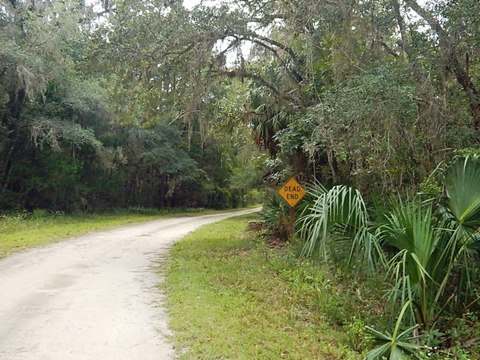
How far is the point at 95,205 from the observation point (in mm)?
26344

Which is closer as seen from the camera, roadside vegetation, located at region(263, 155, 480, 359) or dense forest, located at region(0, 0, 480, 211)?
roadside vegetation, located at region(263, 155, 480, 359)

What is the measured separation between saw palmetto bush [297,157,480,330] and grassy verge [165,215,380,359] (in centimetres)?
101

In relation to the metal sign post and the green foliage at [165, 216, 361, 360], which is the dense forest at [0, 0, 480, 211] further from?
the green foliage at [165, 216, 361, 360]

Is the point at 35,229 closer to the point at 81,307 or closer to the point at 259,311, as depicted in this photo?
the point at 81,307

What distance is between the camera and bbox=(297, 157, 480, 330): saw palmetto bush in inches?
170

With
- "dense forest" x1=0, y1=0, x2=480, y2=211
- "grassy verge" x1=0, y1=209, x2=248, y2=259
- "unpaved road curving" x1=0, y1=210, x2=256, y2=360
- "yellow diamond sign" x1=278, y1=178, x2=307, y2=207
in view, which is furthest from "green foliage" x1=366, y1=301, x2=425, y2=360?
"grassy verge" x1=0, y1=209, x2=248, y2=259

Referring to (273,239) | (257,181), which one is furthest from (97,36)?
(257,181)

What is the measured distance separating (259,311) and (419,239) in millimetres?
2458

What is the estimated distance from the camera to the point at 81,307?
18.7 ft

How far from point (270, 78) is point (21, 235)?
9.34 m

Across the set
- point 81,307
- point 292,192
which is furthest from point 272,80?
point 81,307

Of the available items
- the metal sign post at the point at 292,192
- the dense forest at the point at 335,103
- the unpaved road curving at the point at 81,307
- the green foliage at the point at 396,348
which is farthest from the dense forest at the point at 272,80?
the unpaved road curving at the point at 81,307

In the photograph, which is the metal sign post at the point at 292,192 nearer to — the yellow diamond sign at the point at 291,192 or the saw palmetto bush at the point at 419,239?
the yellow diamond sign at the point at 291,192

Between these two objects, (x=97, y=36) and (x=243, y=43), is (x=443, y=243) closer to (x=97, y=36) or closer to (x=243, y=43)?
(x=243, y=43)
